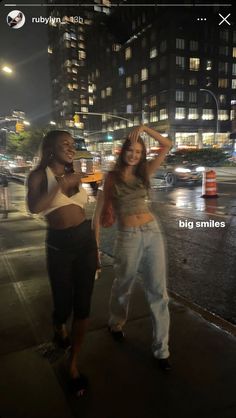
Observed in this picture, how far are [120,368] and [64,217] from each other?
1.35 m

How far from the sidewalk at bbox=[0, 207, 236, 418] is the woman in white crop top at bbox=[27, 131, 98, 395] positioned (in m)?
0.22

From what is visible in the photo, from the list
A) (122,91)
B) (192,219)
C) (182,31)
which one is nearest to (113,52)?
(122,91)

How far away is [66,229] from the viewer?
2650 mm

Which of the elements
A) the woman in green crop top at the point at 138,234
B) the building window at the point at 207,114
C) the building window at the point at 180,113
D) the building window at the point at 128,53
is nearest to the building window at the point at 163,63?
the building window at the point at 180,113

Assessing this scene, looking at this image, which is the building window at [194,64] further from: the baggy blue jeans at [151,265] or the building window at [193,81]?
the baggy blue jeans at [151,265]

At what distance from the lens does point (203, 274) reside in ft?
17.7

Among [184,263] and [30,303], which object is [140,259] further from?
[184,263]

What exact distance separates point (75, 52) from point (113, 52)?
182 ft

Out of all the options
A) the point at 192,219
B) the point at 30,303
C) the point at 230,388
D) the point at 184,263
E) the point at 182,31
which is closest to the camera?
the point at 230,388

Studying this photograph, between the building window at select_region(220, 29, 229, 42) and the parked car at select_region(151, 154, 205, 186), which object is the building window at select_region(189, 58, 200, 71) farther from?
the parked car at select_region(151, 154, 205, 186)

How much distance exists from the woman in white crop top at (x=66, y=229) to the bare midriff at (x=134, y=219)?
1.15 feet

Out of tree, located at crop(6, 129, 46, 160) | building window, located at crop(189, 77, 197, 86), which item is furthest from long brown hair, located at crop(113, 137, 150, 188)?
building window, located at crop(189, 77, 197, 86)

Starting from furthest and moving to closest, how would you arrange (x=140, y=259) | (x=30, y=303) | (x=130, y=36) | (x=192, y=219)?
(x=130, y=36), (x=192, y=219), (x=30, y=303), (x=140, y=259)

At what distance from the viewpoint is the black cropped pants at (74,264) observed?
264 centimetres
